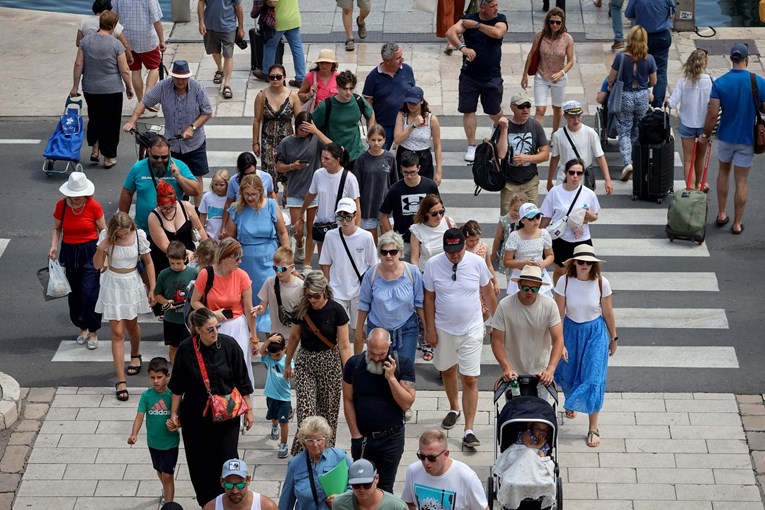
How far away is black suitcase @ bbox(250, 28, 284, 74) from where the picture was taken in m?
20.2

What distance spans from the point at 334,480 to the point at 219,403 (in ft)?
4.36

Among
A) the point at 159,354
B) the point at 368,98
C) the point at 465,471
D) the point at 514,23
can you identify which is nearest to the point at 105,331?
the point at 159,354

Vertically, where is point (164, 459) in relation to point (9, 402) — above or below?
above

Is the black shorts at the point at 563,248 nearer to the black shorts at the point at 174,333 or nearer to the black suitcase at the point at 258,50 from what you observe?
the black shorts at the point at 174,333

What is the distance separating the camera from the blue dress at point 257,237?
44.1ft

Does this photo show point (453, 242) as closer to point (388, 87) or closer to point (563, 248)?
point (563, 248)

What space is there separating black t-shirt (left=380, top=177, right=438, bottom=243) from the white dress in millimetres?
2368

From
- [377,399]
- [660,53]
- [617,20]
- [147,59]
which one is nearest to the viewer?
[377,399]

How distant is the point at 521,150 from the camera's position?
1482 cm

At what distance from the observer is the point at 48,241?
53.2 ft

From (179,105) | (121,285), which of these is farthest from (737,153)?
(121,285)

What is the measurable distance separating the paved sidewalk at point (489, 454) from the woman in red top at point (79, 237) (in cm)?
108

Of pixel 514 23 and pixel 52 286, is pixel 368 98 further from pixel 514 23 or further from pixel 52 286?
pixel 514 23

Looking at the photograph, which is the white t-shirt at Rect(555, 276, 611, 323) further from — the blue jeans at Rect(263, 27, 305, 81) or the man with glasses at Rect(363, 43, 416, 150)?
the blue jeans at Rect(263, 27, 305, 81)
